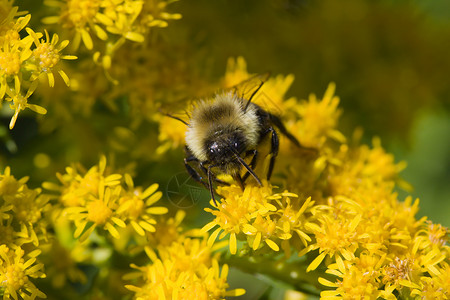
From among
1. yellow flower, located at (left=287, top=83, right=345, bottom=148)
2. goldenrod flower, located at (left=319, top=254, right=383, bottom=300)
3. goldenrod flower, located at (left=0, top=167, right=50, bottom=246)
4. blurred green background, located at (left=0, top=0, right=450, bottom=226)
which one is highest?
blurred green background, located at (left=0, top=0, right=450, bottom=226)

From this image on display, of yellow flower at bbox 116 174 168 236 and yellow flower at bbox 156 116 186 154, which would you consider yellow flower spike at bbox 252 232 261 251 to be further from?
yellow flower at bbox 156 116 186 154

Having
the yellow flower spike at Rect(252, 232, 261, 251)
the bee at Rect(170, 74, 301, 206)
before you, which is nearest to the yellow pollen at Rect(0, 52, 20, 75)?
the bee at Rect(170, 74, 301, 206)

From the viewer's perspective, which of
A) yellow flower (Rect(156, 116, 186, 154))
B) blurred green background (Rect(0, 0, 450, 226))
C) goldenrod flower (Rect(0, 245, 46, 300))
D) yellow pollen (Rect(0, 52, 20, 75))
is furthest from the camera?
blurred green background (Rect(0, 0, 450, 226))

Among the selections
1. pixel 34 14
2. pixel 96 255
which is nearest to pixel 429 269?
pixel 96 255

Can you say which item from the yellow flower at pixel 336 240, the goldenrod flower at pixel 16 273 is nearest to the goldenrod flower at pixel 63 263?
the goldenrod flower at pixel 16 273

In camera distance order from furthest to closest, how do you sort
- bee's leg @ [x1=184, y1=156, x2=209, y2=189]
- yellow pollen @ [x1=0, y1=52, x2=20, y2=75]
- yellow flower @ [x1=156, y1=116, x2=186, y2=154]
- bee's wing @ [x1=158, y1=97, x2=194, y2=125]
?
yellow flower @ [x1=156, y1=116, x2=186, y2=154] → bee's wing @ [x1=158, y1=97, x2=194, y2=125] → bee's leg @ [x1=184, y1=156, x2=209, y2=189] → yellow pollen @ [x1=0, y1=52, x2=20, y2=75]

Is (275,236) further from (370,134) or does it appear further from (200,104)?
(370,134)

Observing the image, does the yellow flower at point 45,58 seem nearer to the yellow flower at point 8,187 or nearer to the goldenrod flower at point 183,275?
the yellow flower at point 8,187
